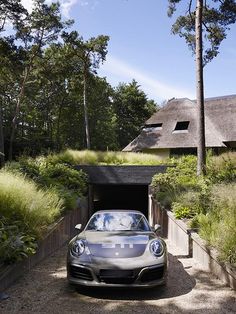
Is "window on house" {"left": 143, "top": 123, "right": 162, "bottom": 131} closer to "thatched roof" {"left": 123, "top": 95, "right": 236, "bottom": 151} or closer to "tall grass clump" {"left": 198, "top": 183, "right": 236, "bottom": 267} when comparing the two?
"thatched roof" {"left": 123, "top": 95, "right": 236, "bottom": 151}

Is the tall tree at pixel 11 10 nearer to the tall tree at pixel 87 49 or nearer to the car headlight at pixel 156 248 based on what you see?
the tall tree at pixel 87 49

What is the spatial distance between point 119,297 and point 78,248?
3.26ft

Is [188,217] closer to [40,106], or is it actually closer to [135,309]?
[135,309]

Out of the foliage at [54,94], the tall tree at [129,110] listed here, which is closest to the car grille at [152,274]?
the foliage at [54,94]

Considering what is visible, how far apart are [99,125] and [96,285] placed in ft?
108

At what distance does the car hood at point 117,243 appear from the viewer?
5.68 meters

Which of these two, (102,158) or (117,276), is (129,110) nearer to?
(102,158)

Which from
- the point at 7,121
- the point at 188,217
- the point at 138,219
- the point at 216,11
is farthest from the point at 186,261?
the point at 7,121

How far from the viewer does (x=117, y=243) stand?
5.95 meters

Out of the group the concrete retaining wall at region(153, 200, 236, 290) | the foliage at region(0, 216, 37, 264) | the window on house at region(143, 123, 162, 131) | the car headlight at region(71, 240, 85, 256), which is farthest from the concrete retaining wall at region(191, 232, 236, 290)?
the window on house at region(143, 123, 162, 131)

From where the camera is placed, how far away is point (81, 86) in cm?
3234

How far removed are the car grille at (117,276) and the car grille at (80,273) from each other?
20cm

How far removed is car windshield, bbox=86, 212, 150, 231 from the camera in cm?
696

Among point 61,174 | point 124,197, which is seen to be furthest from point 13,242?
point 124,197
